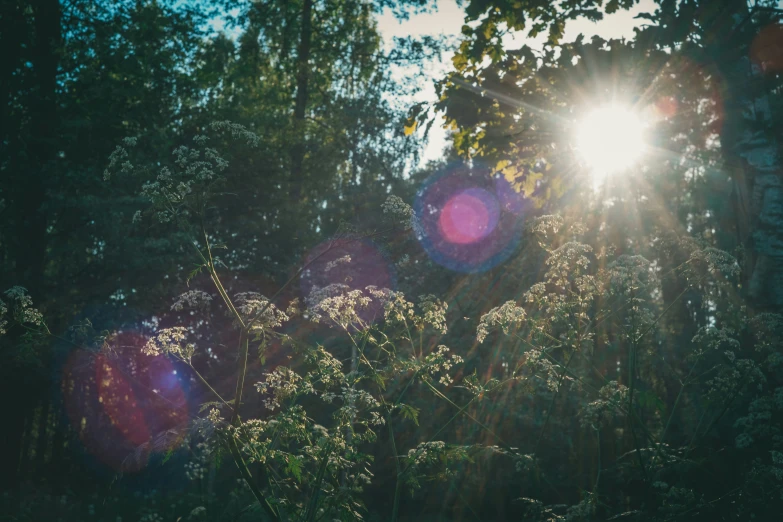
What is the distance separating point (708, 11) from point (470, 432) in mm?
7000

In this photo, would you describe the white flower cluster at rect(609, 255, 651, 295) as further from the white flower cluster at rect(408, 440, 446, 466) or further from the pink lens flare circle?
the pink lens flare circle

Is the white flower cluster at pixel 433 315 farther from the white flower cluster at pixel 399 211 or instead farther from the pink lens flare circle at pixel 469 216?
the pink lens flare circle at pixel 469 216

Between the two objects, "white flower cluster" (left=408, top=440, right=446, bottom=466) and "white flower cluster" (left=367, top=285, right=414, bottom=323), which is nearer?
"white flower cluster" (left=408, top=440, right=446, bottom=466)

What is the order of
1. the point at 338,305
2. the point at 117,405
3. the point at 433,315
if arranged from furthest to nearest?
the point at 117,405
the point at 433,315
the point at 338,305

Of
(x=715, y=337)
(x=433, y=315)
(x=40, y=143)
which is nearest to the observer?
(x=433, y=315)

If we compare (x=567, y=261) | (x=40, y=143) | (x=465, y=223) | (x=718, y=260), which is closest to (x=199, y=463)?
(x=567, y=261)

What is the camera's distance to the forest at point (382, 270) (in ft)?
14.2

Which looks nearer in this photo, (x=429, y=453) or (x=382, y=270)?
(x=429, y=453)

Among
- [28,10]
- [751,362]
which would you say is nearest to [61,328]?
[28,10]

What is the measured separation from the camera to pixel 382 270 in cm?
1421

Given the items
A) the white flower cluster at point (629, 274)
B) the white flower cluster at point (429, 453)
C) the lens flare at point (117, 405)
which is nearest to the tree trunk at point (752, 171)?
the white flower cluster at point (629, 274)

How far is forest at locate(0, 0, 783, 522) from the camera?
4.33 m

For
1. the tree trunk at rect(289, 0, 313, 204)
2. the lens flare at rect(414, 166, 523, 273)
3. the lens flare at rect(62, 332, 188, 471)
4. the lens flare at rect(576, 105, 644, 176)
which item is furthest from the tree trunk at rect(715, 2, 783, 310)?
the tree trunk at rect(289, 0, 313, 204)

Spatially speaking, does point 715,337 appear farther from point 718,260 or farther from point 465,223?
point 465,223
